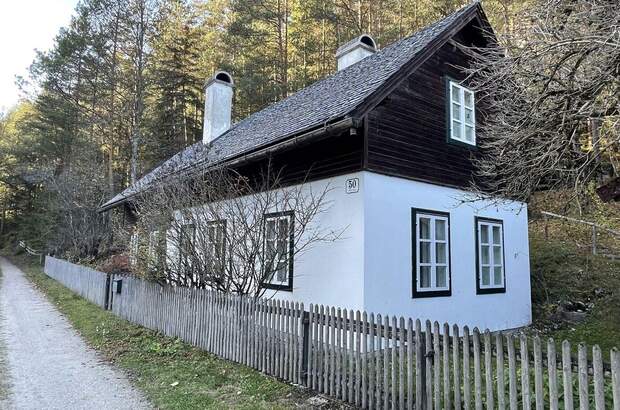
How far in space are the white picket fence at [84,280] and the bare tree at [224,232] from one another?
4.26 m

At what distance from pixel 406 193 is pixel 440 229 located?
1.29m

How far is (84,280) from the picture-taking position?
15.6 metres

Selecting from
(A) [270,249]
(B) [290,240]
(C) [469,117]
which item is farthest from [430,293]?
(C) [469,117]

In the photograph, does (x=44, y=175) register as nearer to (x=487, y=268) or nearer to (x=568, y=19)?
(x=487, y=268)

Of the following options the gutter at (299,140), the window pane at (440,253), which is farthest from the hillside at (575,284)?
the gutter at (299,140)

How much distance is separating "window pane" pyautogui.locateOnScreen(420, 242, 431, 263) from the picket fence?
2.92m

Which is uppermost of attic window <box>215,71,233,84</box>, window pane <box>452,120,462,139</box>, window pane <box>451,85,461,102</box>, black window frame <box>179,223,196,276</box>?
attic window <box>215,71,233,84</box>

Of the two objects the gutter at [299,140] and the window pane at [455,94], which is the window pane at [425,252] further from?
the window pane at [455,94]

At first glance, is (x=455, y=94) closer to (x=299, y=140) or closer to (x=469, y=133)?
(x=469, y=133)

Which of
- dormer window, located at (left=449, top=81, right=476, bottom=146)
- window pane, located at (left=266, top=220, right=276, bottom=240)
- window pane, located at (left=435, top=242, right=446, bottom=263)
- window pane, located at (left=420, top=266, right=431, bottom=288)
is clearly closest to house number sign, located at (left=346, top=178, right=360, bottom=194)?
window pane, located at (left=266, top=220, right=276, bottom=240)

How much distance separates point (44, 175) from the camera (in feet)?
93.9

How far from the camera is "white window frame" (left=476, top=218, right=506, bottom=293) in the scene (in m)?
9.98

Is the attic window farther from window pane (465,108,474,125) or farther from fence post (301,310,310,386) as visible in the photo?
fence post (301,310,310,386)

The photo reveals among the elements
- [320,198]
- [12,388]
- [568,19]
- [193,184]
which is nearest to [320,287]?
[320,198]
